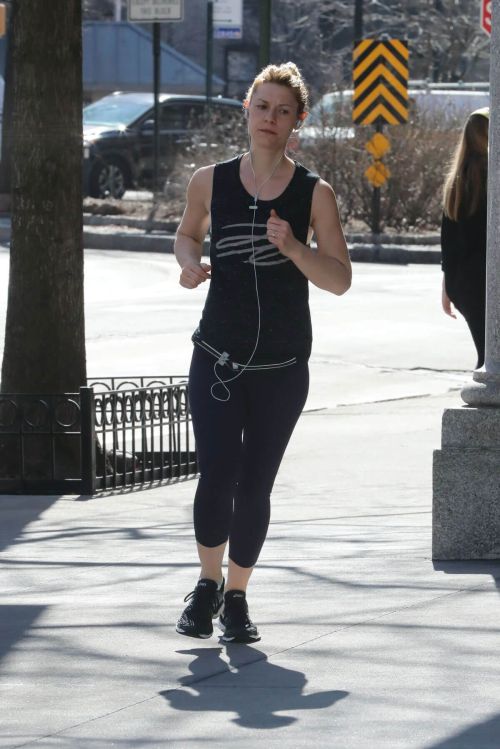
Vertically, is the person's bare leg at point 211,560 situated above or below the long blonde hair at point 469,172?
below

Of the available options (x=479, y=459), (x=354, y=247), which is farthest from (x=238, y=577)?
(x=354, y=247)

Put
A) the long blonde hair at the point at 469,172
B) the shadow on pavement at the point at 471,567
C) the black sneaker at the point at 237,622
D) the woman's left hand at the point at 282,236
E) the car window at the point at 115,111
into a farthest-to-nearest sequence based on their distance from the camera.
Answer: the car window at the point at 115,111 < the long blonde hair at the point at 469,172 < the shadow on pavement at the point at 471,567 < the black sneaker at the point at 237,622 < the woman's left hand at the point at 282,236

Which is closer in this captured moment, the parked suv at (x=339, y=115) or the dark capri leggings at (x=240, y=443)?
the dark capri leggings at (x=240, y=443)

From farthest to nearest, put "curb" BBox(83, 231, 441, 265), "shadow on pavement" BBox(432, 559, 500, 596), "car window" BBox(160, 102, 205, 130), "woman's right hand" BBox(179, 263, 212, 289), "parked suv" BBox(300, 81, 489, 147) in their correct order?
"car window" BBox(160, 102, 205, 130), "parked suv" BBox(300, 81, 489, 147), "curb" BBox(83, 231, 441, 265), "shadow on pavement" BBox(432, 559, 500, 596), "woman's right hand" BBox(179, 263, 212, 289)

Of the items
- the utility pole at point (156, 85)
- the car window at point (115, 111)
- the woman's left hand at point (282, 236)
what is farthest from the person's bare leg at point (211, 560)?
the car window at point (115, 111)

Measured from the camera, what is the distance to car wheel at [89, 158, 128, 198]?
2995 cm

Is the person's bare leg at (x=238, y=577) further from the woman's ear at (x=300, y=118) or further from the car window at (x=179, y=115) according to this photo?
the car window at (x=179, y=115)

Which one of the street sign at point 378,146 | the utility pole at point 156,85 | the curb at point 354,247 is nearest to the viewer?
the curb at point 354,247

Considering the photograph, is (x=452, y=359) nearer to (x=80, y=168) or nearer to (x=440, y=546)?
(x=80, y=168)

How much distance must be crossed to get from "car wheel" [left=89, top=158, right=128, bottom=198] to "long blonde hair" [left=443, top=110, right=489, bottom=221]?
22232mm

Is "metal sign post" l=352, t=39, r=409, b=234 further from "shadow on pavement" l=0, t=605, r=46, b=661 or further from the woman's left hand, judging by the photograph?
the woman's left hand

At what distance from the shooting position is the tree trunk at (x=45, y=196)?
8719 mm

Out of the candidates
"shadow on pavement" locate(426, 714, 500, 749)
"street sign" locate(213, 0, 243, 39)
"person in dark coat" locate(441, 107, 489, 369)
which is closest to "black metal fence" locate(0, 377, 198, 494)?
"person in dark coat" locate(441, 107, 489, 369)

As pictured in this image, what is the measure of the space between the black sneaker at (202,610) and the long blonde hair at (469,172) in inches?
127
